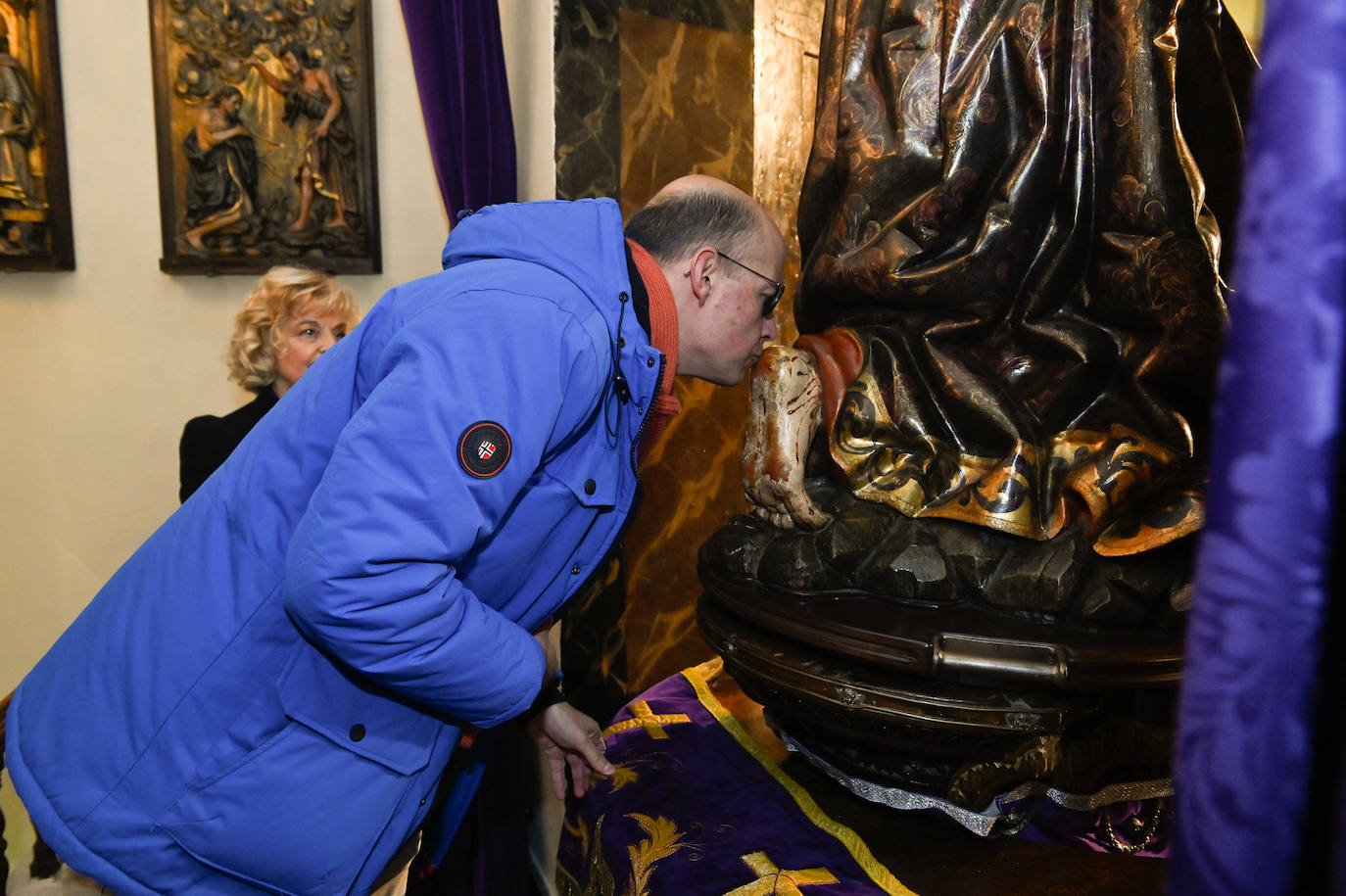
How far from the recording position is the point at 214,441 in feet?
7.38

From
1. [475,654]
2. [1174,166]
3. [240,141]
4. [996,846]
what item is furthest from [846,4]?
[240,141]

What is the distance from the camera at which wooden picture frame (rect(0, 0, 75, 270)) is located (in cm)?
238

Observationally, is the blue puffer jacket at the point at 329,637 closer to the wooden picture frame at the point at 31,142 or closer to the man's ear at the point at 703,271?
the man's ear at the point at 703,271

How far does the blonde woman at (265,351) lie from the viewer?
7.32ft

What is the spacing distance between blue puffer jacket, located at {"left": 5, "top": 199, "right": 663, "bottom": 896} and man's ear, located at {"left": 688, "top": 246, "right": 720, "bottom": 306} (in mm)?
150

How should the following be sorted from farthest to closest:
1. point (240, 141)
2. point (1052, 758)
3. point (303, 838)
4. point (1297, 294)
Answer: point (240, 141) → point (1052, 758) → point (303, 838) → point (1297, 294)

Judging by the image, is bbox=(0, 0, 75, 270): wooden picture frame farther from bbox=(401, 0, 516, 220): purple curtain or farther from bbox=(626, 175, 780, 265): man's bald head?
bbox=(626, 175, 780, 265): man's bald head

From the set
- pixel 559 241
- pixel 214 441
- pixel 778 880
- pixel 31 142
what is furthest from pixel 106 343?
pixel 778 880

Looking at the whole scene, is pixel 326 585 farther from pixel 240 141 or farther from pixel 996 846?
pixel 240 141

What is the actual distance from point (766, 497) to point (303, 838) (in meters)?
0.75

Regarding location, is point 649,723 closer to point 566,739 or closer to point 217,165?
point 566,739

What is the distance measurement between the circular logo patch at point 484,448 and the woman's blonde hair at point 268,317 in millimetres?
1529

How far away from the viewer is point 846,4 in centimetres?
153

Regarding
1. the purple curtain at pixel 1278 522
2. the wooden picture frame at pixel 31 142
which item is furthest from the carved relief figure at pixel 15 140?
the purple curtain at pixel 1278 522
